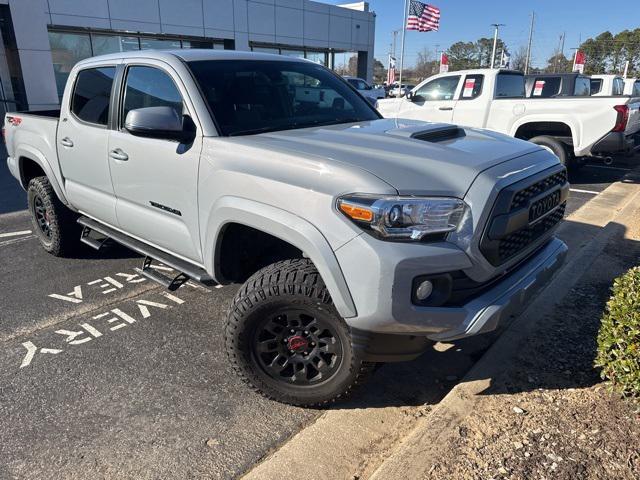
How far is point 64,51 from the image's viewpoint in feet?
61.0

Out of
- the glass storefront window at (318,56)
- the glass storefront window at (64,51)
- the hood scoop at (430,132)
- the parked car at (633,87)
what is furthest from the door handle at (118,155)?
the glass storefront window at (318,56)

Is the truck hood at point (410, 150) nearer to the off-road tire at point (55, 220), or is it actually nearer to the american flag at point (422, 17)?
the off-road tire at point (55, 220)

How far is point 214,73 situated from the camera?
3266 mm

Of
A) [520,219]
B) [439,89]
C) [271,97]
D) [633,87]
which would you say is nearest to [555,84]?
[439,89]

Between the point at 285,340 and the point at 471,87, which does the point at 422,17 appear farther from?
the point at 285,340

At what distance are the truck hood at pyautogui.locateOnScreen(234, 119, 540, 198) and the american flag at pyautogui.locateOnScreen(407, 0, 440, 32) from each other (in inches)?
1318

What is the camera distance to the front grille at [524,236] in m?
2.46

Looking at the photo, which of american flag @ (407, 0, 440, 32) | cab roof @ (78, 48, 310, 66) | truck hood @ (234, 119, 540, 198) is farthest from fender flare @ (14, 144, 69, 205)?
american flag @ (407, 0, 440, 32)

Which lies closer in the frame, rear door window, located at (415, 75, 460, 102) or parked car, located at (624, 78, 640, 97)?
rear door window, located at (415, 75, 460, 102)

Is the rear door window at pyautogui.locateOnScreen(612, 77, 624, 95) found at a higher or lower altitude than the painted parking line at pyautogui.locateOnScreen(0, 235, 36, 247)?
higher

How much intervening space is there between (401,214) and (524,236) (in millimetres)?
862

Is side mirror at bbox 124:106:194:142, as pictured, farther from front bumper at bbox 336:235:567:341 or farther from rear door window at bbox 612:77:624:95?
rear door window at bbox 612:77:624:95

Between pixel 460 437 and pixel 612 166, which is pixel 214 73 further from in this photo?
pixel 612 166

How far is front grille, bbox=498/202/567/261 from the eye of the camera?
246 centimetres
